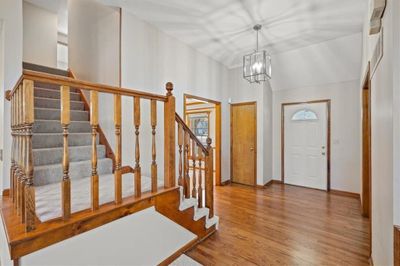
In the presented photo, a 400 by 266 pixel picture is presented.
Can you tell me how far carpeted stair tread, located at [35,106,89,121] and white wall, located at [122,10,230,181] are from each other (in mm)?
937

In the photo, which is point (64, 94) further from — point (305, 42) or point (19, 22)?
point (305, 42)

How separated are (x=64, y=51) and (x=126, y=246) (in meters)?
5.90

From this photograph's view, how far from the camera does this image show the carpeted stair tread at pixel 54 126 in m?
2.70

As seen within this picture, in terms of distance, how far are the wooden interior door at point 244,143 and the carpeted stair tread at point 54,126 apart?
11.0 ft

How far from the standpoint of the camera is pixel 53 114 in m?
2.98

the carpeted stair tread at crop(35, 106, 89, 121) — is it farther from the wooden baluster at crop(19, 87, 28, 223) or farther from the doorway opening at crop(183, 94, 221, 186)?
the doorway opening at crop(183, 94, 221, 186)

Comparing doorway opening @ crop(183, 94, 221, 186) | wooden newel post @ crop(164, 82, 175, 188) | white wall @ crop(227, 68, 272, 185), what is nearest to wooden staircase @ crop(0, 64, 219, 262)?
wooden newel post @ crop(164, 82, 175, 188)

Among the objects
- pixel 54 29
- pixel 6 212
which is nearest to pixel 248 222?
pixel 6 212

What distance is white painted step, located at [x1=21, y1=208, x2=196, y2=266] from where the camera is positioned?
130 cm

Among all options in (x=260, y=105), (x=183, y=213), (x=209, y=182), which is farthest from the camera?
(x=260, y=105)

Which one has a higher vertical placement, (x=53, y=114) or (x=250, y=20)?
(x=250, y=20)

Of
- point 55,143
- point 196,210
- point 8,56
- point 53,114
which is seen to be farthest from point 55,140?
point 196,210

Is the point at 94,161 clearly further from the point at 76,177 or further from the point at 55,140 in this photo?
the point at 55,140

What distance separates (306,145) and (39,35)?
6450 millimetres
